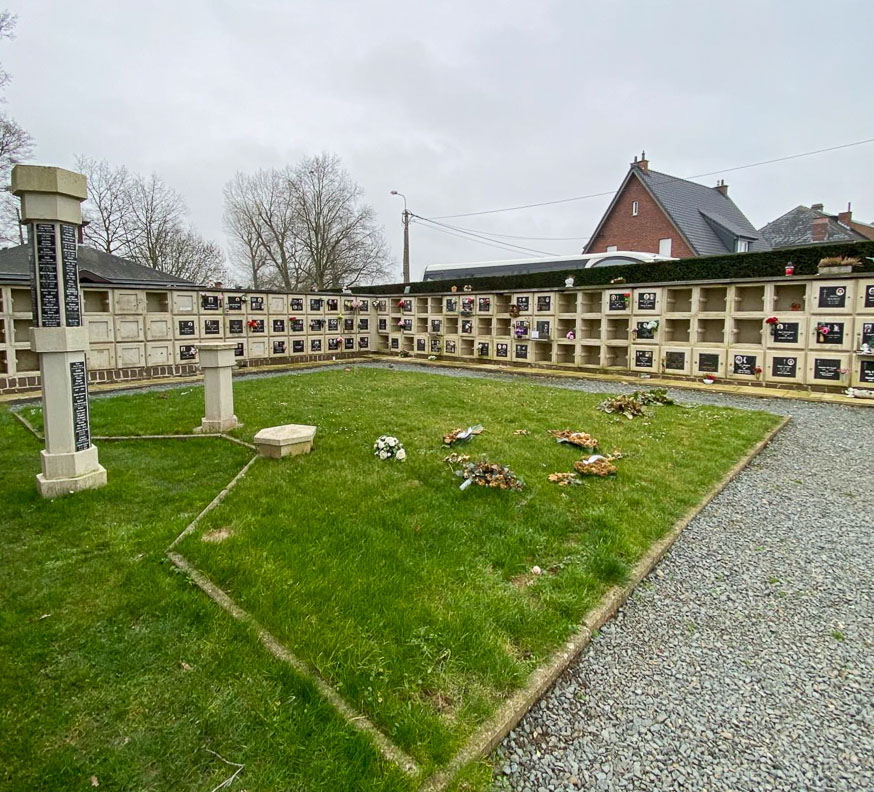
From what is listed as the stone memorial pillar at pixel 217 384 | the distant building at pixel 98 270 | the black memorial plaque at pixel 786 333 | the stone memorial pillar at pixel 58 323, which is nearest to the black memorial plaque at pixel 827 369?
the black memorial plaque at pixel 786 333

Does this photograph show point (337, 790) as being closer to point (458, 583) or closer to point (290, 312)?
point (458, 583)

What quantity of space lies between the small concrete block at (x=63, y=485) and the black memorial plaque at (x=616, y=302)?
11286 mm

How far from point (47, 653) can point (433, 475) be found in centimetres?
300

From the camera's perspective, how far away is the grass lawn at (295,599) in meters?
Result: 1.87

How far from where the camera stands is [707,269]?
1187 centimetres

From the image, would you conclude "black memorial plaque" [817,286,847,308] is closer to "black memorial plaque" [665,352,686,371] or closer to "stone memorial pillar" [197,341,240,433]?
"black memorial plaque" [665,352,686,371]

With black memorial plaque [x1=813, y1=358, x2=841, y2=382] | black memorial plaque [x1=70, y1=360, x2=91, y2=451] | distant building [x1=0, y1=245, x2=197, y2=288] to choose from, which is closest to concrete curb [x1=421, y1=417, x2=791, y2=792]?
black memorial plaque [x1=70, y1=360, x2=91, y2=451]

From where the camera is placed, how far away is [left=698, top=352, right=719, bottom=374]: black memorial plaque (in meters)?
11.3

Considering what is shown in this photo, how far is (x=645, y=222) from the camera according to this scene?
83.3 feet

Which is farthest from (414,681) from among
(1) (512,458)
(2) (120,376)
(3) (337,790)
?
(2) (120,376)

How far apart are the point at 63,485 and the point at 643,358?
1135 centimetres

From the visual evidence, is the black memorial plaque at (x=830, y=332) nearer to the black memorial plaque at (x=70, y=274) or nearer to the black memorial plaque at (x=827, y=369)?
the black memorial plaque at (x=827, y=369)

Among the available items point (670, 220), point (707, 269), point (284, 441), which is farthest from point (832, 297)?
point (670, 220)

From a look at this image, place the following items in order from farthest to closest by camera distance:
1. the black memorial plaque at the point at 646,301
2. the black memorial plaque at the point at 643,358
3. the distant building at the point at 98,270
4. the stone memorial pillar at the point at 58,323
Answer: the distant building at the point at 98,270 < the black memorial plaque at the point at 643,358 < the black memorial plaque at the point at 646,301 < the stone memorial pillar at the point at 58,323
